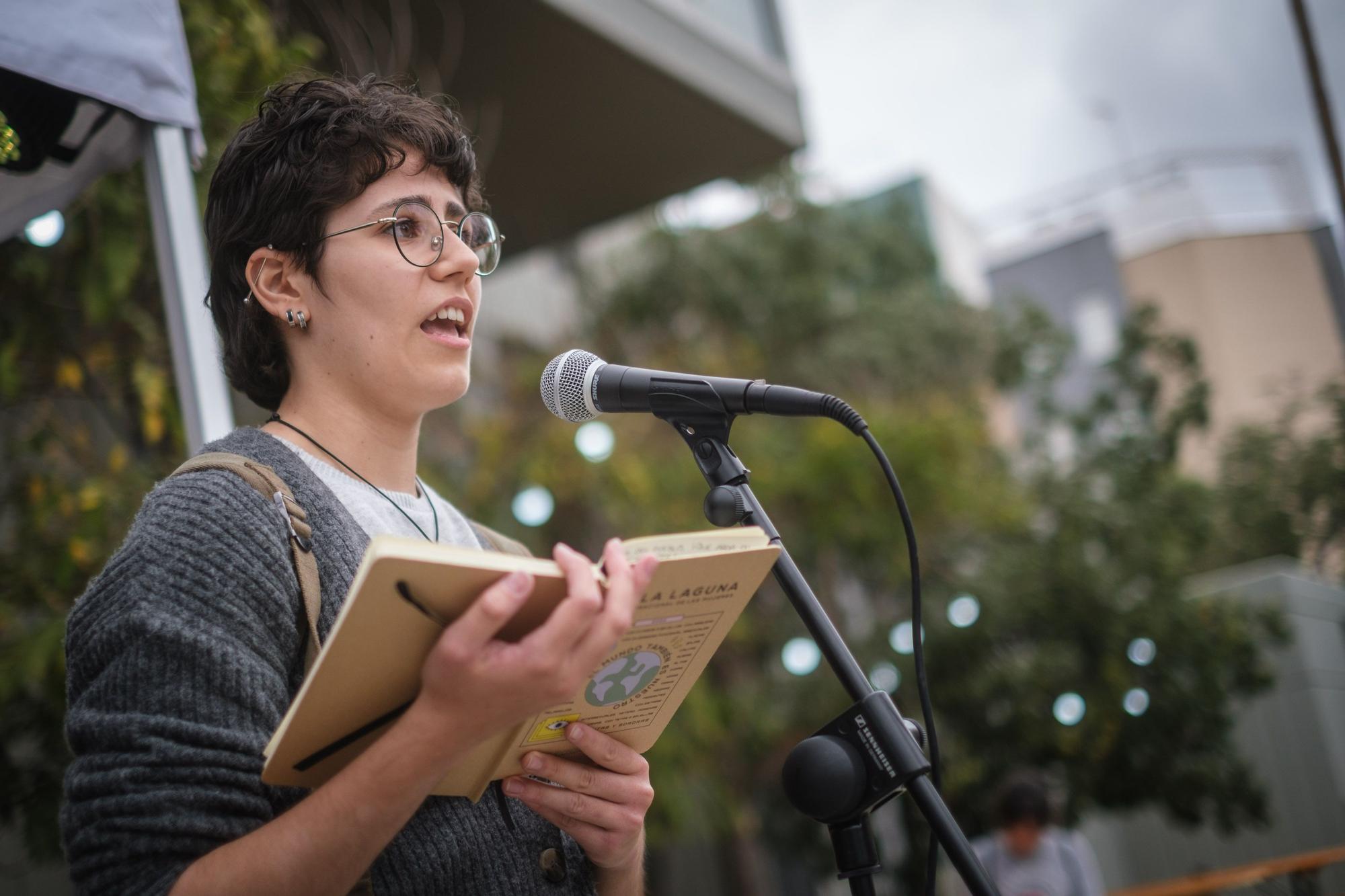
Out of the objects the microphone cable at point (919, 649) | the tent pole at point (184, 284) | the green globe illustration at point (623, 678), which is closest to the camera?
the green globe illustration at point (623, 678)

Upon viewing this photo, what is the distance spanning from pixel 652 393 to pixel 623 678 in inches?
20.0

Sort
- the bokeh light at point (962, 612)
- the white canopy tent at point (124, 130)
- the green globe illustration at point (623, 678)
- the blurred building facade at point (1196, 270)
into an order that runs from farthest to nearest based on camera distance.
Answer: the blurred building facade at point (1196, 270), the bokeh light at point (962, 612), the white canopy tent at point (124, 130), the green globe illustration at point (623, 678)

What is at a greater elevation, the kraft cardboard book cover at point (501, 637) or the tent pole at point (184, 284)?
the tent pole at point (184, 284)

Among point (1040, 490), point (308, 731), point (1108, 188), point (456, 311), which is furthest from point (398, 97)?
point (1108, 188)

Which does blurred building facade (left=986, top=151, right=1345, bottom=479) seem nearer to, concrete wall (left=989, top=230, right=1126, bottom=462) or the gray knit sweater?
concrete wall (left=989, top=230, right=1126, bottom=462)

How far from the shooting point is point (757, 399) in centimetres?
151

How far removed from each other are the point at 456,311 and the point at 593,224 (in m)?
4.86

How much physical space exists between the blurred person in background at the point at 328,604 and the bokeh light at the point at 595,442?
13.5ft

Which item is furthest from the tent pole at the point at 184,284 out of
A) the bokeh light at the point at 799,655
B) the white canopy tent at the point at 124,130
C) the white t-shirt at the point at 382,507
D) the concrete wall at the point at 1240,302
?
the concrete wall at the point at 1240,302

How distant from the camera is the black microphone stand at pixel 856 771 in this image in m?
1.31

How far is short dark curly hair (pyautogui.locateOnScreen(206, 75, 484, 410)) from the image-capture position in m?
1.51

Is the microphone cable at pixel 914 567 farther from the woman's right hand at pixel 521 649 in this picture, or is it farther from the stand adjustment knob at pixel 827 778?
the woman's right hand at pixel 521 649

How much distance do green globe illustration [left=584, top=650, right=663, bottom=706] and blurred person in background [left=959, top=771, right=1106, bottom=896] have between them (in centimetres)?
470

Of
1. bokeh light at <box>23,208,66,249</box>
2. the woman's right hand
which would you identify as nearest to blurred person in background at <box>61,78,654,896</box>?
the woman's right hand
